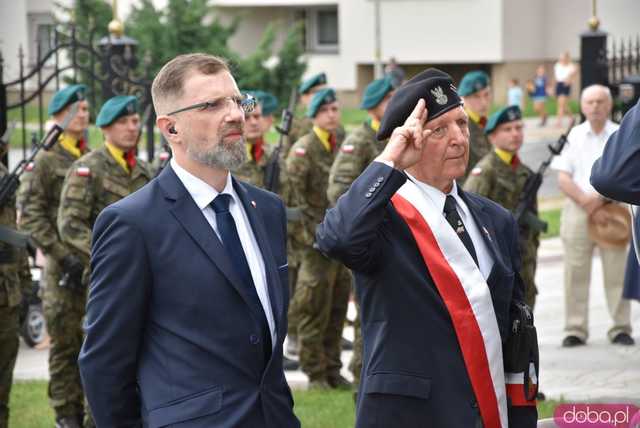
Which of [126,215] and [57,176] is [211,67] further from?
[57,176]

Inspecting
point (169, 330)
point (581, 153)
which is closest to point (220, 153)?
point (169, 330)

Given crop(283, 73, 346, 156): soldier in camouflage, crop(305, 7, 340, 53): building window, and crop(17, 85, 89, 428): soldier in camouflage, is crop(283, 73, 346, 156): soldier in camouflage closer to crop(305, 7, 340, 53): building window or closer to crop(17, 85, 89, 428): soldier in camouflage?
crop(17, 85, 89, 428): soldier in camouflage

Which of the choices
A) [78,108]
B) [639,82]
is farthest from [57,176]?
[639,82]

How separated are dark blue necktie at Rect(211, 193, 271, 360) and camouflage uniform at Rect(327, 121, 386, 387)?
5537mm

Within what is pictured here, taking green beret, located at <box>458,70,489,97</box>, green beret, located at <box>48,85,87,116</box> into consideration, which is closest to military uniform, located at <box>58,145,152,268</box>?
Answer: green beret, located at <box>48,85,87,116</box>

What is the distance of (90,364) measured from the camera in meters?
4.46

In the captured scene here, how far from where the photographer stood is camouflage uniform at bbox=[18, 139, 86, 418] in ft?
30.2

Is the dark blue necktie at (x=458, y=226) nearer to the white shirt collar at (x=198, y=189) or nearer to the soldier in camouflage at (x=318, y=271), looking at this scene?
the white shirt collar at (x=198, y=189)

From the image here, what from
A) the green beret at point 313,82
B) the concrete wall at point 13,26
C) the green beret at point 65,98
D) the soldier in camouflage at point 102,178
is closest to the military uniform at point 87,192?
the soldier in camouflage at point 102,178

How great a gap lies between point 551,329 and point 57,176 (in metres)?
5.04

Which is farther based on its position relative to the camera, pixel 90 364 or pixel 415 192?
pixel 415 192

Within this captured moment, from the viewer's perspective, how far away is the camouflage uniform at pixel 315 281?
416 inches

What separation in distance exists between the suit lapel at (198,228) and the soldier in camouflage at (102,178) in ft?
14.1

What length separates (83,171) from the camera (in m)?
8.82
